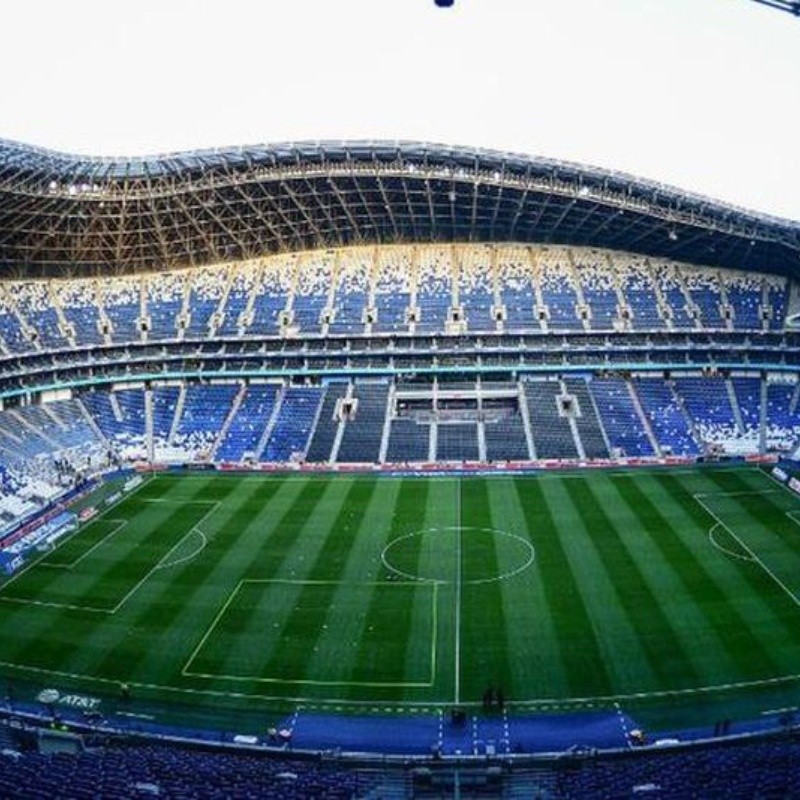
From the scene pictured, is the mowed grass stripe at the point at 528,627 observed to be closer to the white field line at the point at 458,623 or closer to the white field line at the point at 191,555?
the white field line at the point at 458,623

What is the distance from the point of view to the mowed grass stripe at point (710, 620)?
32625 millimetres

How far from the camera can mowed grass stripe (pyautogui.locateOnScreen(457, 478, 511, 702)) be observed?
32.8 meters

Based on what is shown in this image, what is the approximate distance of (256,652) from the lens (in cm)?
3559

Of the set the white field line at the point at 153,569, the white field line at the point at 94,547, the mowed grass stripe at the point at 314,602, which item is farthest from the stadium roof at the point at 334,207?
the mowed grass stripe at the point at 314,602

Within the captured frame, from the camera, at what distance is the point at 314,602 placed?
3988 centimetres

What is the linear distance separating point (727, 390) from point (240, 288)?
42.6 meters

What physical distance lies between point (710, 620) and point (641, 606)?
292 cm

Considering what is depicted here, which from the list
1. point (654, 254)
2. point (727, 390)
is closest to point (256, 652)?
point (727, 390)

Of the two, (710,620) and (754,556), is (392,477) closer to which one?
(754,556)

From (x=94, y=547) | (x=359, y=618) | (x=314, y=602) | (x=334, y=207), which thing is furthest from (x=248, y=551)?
(x=334, y=207)

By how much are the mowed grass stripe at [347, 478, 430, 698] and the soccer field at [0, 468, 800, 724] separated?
10 cm

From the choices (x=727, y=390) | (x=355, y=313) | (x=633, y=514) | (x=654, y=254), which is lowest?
(x=633, y=514)

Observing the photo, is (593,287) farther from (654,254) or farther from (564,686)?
(564,686)

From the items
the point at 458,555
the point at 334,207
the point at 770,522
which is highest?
the point at 334,207
